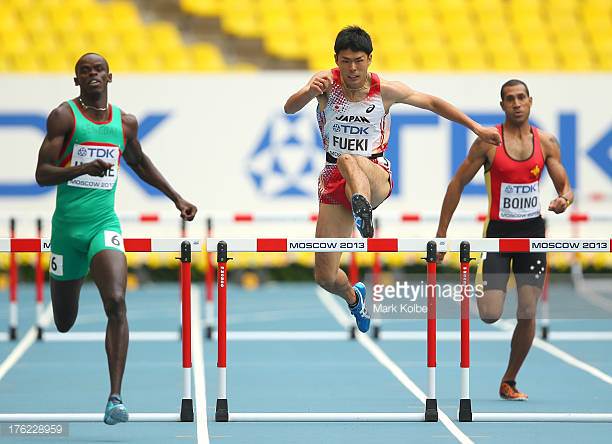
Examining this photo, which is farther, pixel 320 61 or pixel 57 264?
pixel 320 61

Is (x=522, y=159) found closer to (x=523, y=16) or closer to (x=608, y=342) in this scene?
(x=608, y=342)

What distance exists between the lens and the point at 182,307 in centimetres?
827

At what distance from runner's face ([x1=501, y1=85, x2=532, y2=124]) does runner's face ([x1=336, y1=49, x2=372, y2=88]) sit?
1439mm

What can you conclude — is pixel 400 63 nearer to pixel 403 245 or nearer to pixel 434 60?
pixel 434 60

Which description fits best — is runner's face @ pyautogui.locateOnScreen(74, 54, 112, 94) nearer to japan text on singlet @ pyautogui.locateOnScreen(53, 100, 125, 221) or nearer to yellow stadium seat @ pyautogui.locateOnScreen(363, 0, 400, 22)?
japan text on singlet @ pyautogui.locateOnScreen(53, 100, 125, 221)

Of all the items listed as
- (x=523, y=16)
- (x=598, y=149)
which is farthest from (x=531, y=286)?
(x=523, y=16)

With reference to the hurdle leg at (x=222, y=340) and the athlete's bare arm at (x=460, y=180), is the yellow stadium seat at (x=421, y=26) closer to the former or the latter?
the athlete's bare arm at (x=460, y=180)

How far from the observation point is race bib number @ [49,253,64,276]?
312 inches

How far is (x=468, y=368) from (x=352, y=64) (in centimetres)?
198

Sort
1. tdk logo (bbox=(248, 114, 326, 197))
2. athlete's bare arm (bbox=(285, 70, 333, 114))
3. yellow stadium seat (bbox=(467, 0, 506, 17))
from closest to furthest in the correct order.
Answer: athlete's bare arm (bbox=(285, 70, 333, 114)), tdk logo (bbox=(248, 114, 326, 197)), yellow stadium seat (bbox=(467, 0, 506, 17))

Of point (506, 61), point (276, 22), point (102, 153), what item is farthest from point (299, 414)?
point (276, 22)

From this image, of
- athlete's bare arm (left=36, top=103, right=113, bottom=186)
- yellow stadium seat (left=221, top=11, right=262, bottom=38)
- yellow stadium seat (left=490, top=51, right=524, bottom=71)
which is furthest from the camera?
yellow stadium seat (left=221, top=11, right=262, bottom=38)

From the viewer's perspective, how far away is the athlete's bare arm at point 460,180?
8977 millimetres

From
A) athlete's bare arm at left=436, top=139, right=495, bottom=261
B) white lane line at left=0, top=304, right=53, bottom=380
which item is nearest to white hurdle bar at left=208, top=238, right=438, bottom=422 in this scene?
athlete's bare arm at left=436, top=139, right=495, bottom=261
